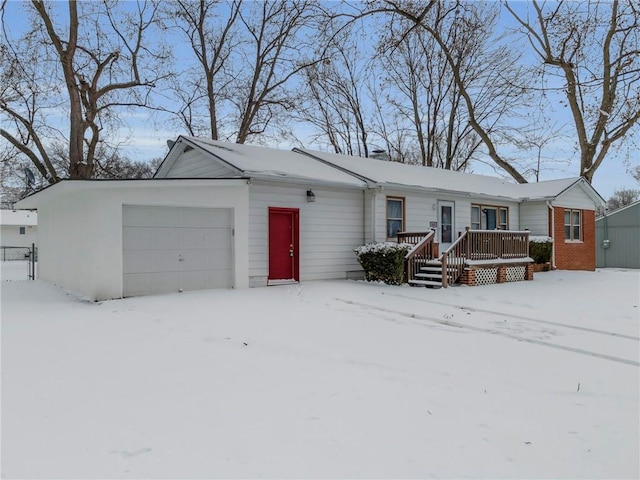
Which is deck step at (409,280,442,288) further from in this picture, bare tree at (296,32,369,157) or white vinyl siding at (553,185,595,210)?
bare tree at (296,32,369,157)

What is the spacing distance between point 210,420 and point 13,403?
168cm

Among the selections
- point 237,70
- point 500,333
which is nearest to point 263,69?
point 237,70

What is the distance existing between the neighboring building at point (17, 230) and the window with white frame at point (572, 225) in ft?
124

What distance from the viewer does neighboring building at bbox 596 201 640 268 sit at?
86.8 feet

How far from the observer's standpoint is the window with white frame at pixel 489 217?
56.6 feet

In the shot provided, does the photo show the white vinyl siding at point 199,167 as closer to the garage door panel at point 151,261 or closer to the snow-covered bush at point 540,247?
the garage door panel at point 151,261

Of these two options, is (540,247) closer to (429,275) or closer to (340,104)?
(429,275)

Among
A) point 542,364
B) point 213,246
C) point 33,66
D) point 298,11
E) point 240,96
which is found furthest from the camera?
point 240,96

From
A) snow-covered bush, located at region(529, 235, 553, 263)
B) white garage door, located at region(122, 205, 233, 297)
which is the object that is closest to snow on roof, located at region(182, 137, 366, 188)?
white garage door, located at region(122, 205, 233, 297)

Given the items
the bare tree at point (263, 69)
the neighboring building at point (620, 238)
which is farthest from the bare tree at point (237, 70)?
the neighboring building at point (620, 238)

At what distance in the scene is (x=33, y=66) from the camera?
19422 millimetres

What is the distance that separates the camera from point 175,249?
10289mm

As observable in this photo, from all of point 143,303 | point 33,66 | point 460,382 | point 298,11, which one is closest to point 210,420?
point 460,382

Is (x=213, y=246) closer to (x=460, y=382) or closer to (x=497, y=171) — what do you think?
(x=460, y=382)
